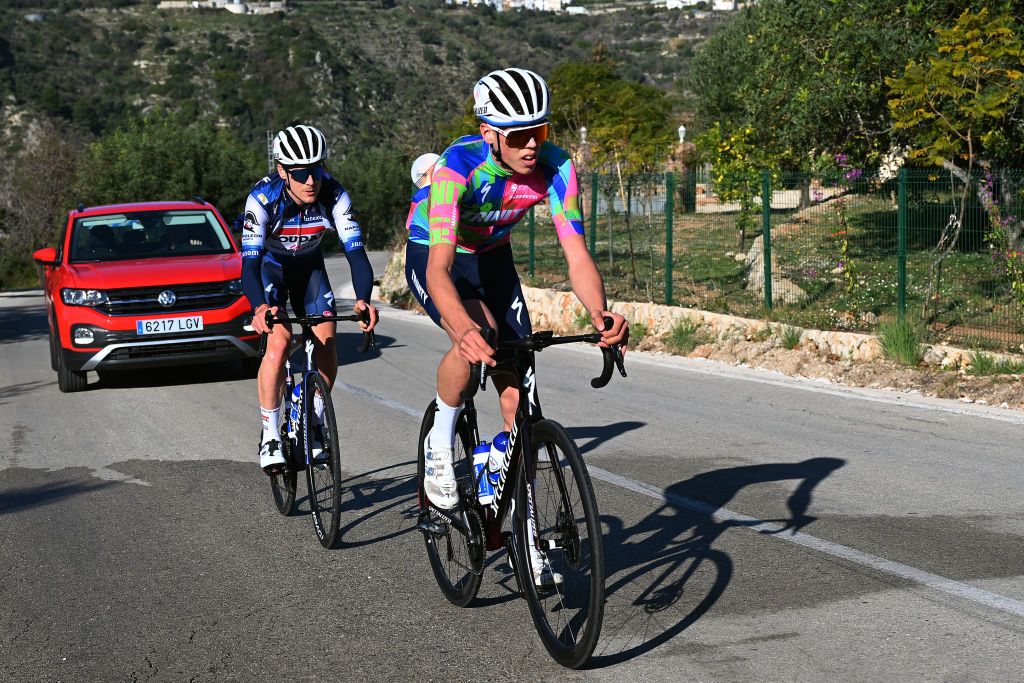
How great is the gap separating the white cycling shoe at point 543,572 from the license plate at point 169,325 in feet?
27.4

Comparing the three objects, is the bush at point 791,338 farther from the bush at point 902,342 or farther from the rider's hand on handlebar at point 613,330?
the rider's hand on handlebar at point 613,330

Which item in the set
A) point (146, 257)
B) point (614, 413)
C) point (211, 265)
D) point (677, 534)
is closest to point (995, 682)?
point (677, 534)

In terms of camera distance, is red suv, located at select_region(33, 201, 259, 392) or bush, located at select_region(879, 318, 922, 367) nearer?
bush, located at select_region(879, 318, 922, 367)

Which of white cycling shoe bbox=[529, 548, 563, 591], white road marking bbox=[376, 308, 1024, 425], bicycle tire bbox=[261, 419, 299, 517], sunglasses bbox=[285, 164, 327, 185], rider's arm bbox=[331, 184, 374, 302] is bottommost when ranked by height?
white road marking bbox=[376, 308, 1024, 425]

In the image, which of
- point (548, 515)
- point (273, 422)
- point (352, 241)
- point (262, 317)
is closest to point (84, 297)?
point (273, 422)

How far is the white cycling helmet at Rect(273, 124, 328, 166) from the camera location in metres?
6.08

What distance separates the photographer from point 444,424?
4746mm

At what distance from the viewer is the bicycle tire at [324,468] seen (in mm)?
5828

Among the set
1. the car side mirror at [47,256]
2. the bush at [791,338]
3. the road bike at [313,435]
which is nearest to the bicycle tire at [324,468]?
the road bike at [313,435]

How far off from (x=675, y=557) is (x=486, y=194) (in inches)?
75.9

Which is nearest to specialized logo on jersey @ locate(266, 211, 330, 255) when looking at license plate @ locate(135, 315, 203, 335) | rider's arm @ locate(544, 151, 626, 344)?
rider's arm @ locate(544, 151, 626, 344)

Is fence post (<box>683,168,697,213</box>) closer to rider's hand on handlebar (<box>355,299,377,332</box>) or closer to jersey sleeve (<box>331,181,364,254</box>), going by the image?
jersey sleeve (<box>331,181,364,254</box>)

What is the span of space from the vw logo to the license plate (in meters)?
0.16

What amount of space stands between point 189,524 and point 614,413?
4186 millimetres
